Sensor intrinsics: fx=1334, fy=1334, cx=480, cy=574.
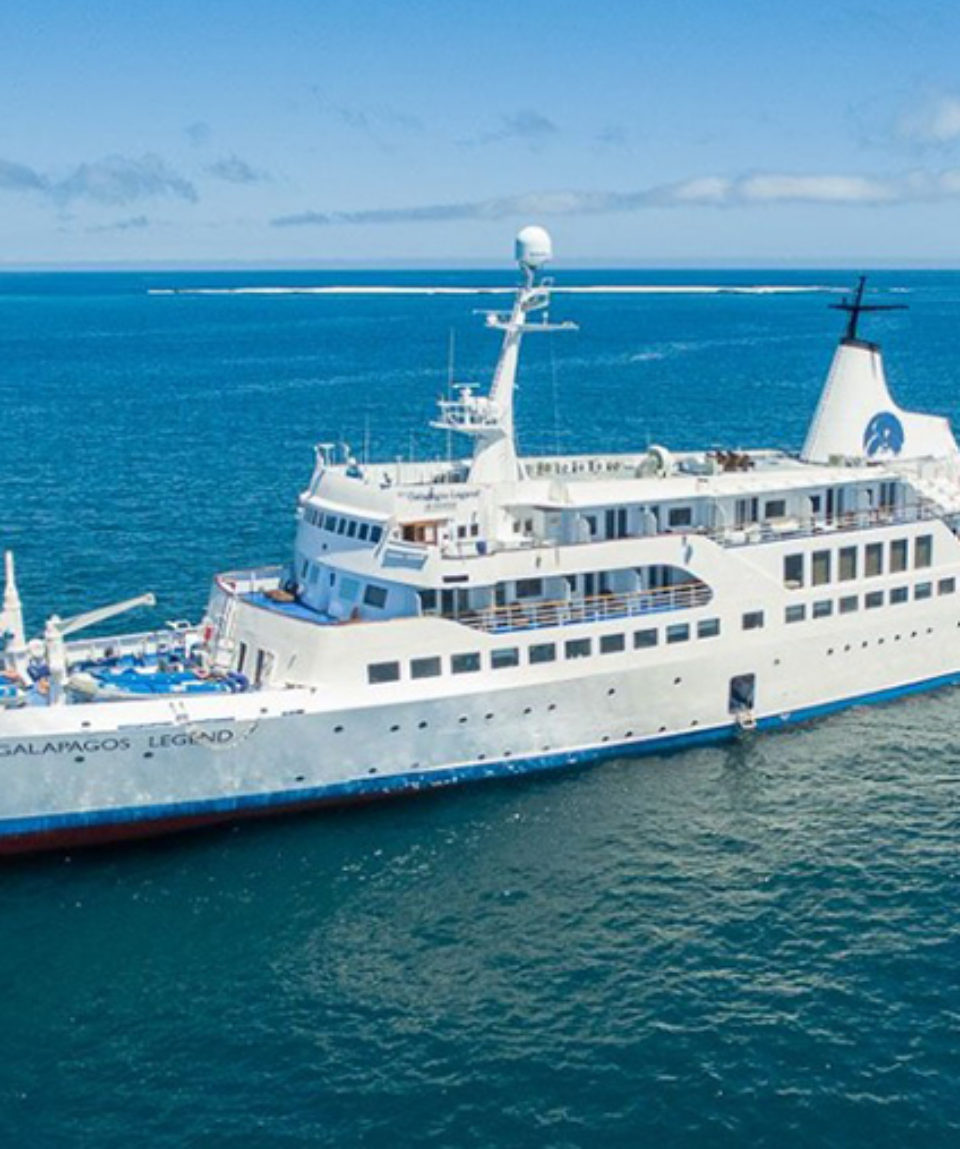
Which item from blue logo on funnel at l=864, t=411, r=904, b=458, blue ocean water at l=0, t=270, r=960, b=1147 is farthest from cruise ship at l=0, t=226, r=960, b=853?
blue logo on funnel at l=864, t=411, r=904, b=458

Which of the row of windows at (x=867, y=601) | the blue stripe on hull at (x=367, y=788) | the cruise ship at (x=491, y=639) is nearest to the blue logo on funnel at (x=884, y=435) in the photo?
the cruise ship at (x=491, y=639)

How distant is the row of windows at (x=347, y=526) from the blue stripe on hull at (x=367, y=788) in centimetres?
630

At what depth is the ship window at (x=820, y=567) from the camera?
3872 cm

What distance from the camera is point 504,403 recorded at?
37.0m

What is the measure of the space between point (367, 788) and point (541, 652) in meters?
5.65

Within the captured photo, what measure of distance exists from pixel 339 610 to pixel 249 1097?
49.3 feet

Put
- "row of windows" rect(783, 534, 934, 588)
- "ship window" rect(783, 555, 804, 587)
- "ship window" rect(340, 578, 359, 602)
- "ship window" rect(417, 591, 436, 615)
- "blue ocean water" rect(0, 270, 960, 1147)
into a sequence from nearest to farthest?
"blue ocean water" rect(0, 270, 960, 1147)
"ship window" rect(417, 591, 436, 615)
"ship window" rect(340, 578, 359, 602)
"ship window" rect(783, 555, 804, 587)
"row of windows" rect(783, 534, 934, 588)

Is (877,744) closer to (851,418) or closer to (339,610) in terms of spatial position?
(851,418)

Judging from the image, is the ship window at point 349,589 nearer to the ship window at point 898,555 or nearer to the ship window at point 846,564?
the ship window at point 846,564

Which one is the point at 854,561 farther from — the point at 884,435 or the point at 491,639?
the point at 491,639

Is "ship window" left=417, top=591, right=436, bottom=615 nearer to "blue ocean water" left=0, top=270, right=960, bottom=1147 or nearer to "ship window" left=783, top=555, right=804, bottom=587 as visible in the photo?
"blue ocean water" left=0, top=270, right=960, bottom=1147

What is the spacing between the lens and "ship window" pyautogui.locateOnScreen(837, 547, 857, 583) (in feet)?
129

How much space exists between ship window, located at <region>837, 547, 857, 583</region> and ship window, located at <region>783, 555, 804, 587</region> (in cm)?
148

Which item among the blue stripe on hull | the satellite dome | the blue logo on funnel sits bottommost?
the blue stripe on hull
